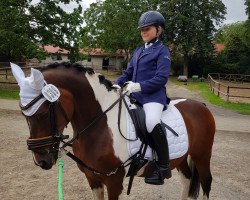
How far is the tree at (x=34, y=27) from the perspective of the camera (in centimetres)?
1953

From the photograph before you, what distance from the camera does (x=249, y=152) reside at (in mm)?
9578

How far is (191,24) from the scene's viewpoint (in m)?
44.8

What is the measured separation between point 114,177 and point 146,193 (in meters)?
2.50

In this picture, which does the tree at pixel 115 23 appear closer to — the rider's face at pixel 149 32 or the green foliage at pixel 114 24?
the green foliage at pixel 114 24

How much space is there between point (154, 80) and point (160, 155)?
88cm

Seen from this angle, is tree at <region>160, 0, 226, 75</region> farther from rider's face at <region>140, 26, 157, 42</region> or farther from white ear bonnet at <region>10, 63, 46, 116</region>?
white ear bonnet at <region>10, 63, 46, 116</region>

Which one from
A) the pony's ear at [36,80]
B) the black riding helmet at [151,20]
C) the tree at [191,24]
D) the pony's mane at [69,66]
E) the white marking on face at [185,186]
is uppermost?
the tree at [191,24]

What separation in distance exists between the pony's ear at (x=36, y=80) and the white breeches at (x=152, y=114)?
130 cm

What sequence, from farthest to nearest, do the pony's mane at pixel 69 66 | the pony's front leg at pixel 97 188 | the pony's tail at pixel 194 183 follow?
the pony's tail at pixel 194 183, the pony's front leg at pixel 97 188, the pony's mane at pixel 69 66

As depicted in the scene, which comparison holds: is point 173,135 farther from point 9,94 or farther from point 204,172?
point 9,94

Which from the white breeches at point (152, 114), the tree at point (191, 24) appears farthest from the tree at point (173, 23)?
the white breeches at point (152, 114)

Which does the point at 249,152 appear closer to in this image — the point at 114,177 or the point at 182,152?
the point at 182,152

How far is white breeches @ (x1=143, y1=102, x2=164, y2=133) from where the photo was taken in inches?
144

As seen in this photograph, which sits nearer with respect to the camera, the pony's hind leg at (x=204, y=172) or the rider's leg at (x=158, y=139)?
the rider's leg at (x=158, y=139)
